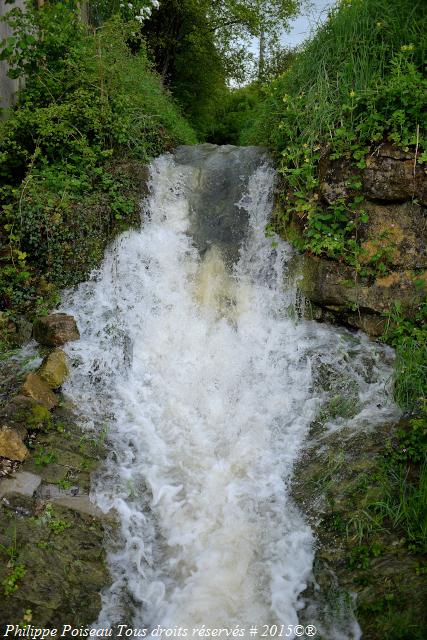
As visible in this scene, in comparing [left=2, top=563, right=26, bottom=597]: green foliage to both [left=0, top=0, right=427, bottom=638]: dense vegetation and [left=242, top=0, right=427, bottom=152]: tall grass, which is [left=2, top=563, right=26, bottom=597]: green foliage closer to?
[left=0, top=0, right=427, bottom=638]: dense vegetation

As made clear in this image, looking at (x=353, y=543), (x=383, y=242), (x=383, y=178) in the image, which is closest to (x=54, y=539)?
(x=353, y=543)

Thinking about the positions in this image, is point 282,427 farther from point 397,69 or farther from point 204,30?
point 204,30

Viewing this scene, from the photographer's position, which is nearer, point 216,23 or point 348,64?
point 348,64

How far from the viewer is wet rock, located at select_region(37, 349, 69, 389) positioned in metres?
5.21

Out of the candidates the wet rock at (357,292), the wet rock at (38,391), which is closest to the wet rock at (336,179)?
the wet rock at (357,292)

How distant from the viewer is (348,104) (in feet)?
20.1

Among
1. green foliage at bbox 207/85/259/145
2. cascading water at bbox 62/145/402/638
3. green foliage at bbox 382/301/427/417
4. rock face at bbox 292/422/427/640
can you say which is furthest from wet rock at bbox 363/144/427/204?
green foliage at bbox 207/85/259/145

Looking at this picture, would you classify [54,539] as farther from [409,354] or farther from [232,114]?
[232,114]

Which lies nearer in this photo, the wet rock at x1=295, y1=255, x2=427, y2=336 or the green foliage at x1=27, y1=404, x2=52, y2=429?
the green foliage at x1=27, y1=404, x2=52, y2=429

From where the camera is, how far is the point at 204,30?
1198 centimetres

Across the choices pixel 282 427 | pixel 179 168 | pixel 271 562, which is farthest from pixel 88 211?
pixel 271 562

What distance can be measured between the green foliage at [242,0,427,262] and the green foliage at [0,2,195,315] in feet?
7.12

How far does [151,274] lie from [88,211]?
3.71 ft

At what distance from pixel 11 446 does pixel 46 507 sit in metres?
0.61
